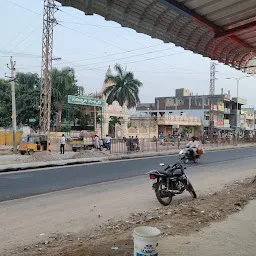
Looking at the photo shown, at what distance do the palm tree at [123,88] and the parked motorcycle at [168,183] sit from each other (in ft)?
138

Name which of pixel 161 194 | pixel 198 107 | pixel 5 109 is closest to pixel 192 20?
pixel 161 194

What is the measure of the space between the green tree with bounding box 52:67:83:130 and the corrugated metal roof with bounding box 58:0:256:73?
40545mm

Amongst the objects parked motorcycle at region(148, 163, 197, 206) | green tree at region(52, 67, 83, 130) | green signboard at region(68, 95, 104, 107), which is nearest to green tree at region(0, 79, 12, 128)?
green tree at region(52, 67, 83, 130)

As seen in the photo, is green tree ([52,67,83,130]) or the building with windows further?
the building with windows

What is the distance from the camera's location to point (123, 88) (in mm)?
50656

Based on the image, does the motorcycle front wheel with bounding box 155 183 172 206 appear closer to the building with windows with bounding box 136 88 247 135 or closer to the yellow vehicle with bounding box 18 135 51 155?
the yellow vehicle with bounding box 18 135 51 155

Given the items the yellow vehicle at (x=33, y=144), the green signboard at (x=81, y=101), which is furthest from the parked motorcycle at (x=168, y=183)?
the green signboard at (x=81, y=101)

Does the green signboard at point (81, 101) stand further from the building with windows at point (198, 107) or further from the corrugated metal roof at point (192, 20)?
the building with windows at point (198, 107)

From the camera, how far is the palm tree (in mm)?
50625

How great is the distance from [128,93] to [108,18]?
4724cm

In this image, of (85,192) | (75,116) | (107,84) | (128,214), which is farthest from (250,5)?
(107,84)

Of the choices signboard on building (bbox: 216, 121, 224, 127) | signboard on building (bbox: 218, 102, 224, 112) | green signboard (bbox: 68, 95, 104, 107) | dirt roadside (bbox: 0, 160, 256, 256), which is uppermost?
signboard on building (bbox: 218, 102, 224, 112)

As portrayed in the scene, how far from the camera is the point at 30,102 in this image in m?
46.2

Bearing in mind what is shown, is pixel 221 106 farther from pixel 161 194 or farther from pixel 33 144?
pixel 161 194
